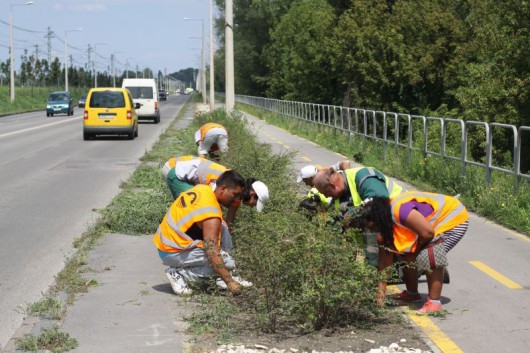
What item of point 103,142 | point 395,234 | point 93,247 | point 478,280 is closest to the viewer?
point 395,234

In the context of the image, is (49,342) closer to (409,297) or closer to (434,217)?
(409,297)

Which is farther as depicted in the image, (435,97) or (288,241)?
(435,97)

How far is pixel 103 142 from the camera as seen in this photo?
Result: 2998 centimetres

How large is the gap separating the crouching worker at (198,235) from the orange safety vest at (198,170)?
1.26 metres

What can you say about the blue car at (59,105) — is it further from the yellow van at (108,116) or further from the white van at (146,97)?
the yellow van at (108,116)

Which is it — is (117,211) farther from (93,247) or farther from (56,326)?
(56,326)

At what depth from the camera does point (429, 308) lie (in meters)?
6.80

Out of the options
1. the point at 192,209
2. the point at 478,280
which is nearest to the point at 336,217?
the point at 192,209

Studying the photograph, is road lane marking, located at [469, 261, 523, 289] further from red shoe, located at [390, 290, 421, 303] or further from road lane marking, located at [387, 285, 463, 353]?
road lane marking, located at [387, 285, 463, 353]

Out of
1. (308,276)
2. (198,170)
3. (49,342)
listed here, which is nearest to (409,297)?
(308,276)

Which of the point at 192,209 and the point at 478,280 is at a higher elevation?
the point at 192,209

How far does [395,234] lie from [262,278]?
1.07 metres

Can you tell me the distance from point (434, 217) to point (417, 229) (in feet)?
1.18

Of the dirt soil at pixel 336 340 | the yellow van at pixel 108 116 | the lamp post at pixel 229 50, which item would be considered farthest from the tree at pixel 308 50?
the dirt soil at pixel 336 340
